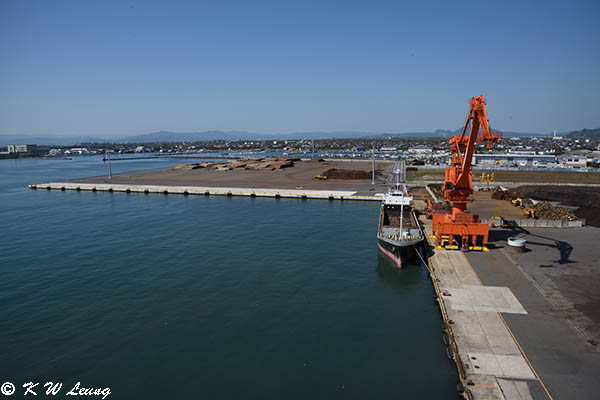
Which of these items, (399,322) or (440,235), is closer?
(399,322)

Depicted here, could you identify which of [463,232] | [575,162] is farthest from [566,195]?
[575,162]

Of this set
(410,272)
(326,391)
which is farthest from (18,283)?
(410,272)

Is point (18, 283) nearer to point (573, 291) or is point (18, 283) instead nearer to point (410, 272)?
point (410, 272)

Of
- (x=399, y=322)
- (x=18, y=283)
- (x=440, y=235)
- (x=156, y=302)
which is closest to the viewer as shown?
(x=399, y=322)

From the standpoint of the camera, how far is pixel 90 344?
862 inches

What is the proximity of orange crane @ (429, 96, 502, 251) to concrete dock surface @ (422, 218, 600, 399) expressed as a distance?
72.9 inches

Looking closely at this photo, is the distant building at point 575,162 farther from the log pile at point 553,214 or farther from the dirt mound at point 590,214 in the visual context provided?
the log pile at point 553,214

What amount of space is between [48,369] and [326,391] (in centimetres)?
1533

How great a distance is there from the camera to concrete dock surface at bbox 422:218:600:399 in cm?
1650

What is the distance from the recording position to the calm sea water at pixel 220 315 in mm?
18906

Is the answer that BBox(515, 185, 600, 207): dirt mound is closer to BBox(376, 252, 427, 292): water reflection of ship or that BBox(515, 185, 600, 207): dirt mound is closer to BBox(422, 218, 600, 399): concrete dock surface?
BBox(422, 218, 600, 399): concrete dock surface

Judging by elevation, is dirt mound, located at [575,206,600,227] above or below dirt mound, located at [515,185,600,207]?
below

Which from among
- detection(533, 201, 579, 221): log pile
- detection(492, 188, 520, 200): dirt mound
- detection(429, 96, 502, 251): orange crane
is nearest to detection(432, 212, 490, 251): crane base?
detection(429, 96, 502, 251): orange crane

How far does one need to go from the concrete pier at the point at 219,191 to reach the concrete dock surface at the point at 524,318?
37.1 m
